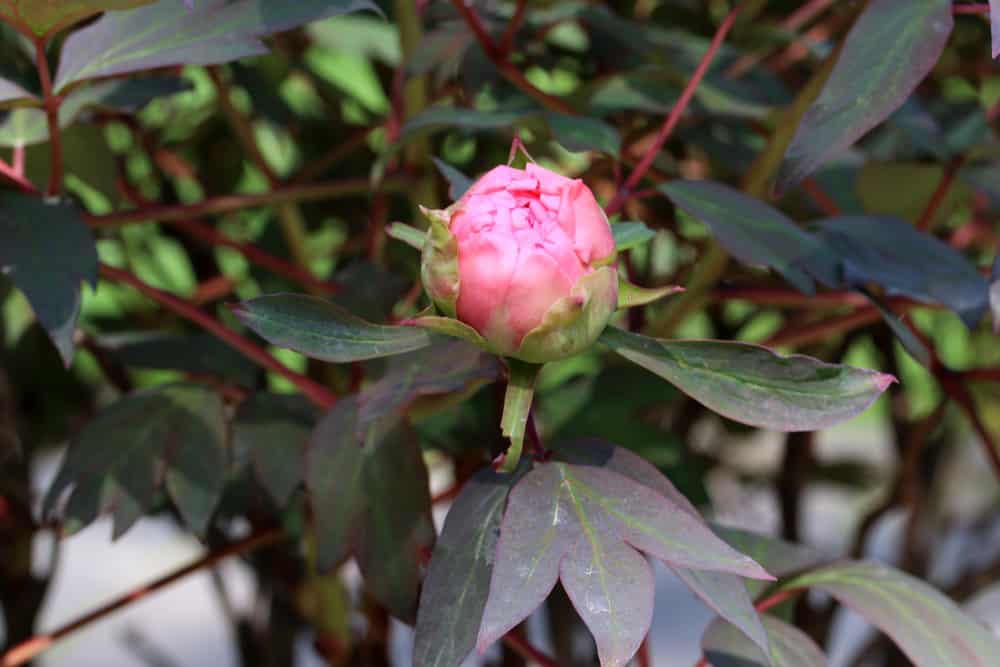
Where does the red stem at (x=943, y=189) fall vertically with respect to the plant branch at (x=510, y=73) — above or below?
below

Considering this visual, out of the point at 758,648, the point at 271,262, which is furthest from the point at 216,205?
the point at 758,648

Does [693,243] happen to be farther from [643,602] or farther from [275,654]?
[275,654]

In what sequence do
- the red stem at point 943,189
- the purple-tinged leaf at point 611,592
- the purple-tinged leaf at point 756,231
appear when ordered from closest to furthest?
1. the purple-tinged leaf at point 611,592
2. the purple-tinged leaf at point 756,231
3. the red stem at point 943,189

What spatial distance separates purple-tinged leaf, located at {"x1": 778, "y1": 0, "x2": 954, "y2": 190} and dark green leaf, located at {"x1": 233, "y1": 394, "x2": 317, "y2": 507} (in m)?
0.20

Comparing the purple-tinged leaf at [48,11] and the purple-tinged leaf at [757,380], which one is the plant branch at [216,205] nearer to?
the purple-tinged leaf at [48,11]

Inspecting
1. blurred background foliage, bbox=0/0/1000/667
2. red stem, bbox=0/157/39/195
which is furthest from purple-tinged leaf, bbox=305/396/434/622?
red stem, bbox=0/157/39/195

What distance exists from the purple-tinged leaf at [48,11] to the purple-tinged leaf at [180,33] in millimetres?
21

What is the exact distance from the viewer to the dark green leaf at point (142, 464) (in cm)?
43

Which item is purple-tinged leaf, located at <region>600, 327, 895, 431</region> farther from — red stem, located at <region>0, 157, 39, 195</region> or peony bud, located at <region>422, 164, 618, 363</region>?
red stem, located at <region>0, 157, 39, 195</region>

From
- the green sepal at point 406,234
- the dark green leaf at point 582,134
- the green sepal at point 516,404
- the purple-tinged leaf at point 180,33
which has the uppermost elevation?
the purple-tinged leaf at point 180,33

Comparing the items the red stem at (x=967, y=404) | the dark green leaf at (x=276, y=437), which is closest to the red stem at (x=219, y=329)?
the dark green leaf at (x=276, y=437)

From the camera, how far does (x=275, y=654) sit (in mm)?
816

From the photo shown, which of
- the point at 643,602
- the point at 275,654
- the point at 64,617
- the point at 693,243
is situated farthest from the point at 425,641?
the point at 64,617

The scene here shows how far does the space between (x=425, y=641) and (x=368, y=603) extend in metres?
0.36
